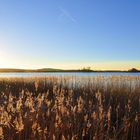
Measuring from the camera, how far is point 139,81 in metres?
12.2

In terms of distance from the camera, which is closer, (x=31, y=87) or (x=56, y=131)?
(x=56, y=131)

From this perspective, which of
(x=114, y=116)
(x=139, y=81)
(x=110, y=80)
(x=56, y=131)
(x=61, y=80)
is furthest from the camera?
(x=61, y=80)

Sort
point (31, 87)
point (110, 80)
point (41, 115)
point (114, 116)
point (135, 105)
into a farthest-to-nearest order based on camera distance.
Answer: point (31, 87) → point (110, 80) → point (135, 105) → point (114, 116) → point (41, 115)

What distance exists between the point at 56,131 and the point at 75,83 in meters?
10.3

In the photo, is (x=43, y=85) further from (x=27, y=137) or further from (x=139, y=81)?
(x=27, y=137)

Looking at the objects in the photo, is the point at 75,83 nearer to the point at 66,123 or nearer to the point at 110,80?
the point at 110,80

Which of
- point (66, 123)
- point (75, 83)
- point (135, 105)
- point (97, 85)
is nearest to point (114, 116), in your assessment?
point (135, 105)

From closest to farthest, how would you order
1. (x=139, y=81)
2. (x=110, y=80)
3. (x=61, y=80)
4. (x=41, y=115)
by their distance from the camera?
(x=41, y=115) → (x=139, y=81) → (x=110, y=80) → (x=61, y=80)

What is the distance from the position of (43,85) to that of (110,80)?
3125 millimetres

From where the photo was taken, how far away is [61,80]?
15.2m

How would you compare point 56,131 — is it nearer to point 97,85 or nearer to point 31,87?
point 97,85

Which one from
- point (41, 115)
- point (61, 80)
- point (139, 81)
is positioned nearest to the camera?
point (41, 115)

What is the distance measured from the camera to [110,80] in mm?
13227

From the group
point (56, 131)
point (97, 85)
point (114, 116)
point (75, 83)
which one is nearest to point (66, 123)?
Result: point (56, 131)
